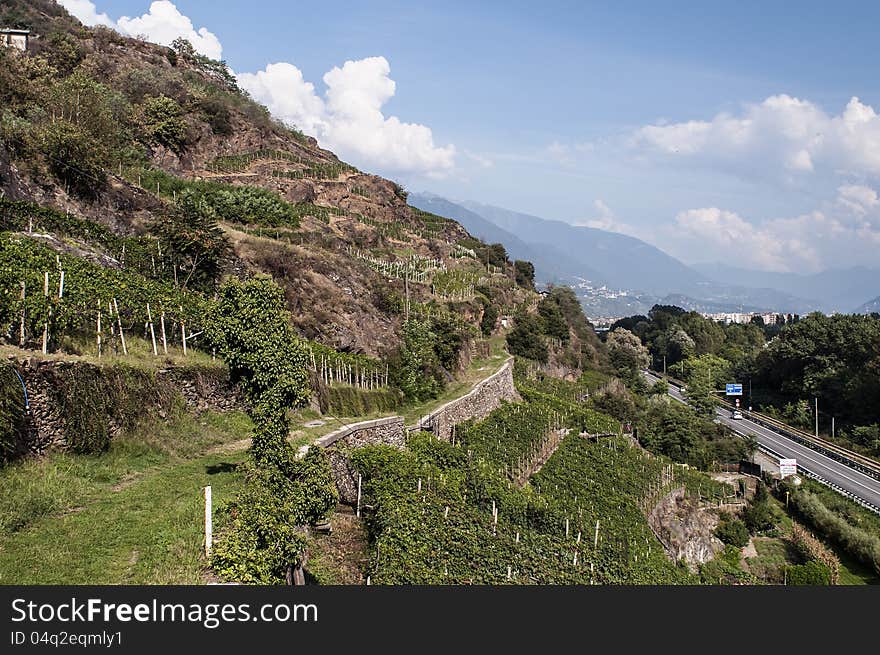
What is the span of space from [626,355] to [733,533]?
1871 inches

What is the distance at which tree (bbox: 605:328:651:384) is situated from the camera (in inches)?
3034

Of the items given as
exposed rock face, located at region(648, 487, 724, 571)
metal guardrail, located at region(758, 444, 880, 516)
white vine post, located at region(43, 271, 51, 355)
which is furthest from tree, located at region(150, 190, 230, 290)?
metal guardrail, located at region(758, 444, 880, 516)

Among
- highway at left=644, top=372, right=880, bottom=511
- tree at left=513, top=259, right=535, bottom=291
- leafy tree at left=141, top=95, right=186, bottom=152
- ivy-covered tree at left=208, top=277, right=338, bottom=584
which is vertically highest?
leafy tree at left=141, top=95, right=186, bottom=152

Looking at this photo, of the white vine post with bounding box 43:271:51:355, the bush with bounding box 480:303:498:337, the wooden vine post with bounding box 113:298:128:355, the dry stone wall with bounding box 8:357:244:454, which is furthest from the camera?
the bush with bounding box 480:303:498:337

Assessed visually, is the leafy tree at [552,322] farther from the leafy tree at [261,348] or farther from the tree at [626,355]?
the leafy tree at [261,348]

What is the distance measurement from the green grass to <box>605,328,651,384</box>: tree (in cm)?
6834

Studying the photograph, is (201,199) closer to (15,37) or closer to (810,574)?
(15,37)

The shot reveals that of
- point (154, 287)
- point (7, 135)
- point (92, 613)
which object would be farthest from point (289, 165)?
point (92, 613)

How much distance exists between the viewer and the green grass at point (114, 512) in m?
8.16

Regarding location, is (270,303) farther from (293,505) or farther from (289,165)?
(289,165)

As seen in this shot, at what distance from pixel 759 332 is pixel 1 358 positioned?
456 ft

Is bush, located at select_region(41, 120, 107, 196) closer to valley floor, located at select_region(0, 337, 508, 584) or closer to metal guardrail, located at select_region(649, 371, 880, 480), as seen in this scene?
valley floor, located at select_region(0, 337, 508, 584)

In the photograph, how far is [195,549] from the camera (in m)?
8.88

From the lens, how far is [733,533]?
36.8 meters
